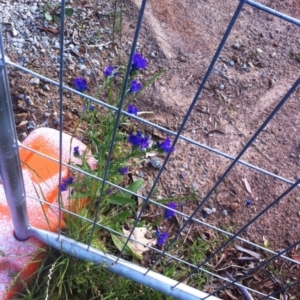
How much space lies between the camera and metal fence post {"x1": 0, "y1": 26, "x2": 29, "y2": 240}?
2.85 ft

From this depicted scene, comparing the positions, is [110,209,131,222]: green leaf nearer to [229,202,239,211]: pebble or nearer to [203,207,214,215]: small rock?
[203,207,214,215]: small rock

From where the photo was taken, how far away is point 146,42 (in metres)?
2.22

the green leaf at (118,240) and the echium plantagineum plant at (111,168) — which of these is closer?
the echium plantagineum plant at (111,168)

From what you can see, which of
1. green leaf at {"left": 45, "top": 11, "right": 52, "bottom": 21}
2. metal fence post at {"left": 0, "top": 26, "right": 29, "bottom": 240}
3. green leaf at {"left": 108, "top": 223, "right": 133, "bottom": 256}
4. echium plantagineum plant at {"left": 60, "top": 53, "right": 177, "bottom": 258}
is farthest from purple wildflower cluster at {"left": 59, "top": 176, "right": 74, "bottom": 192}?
green leaf at {"left": 45, "top": 11, "right": 52, "bottom": 21}

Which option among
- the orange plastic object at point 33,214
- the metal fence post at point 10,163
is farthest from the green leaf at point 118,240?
the metal fence post at point 10,163

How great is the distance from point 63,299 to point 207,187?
0.71m

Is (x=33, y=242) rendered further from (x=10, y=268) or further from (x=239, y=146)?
(x=239, y=146)

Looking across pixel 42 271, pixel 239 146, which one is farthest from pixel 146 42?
pixel 42 271

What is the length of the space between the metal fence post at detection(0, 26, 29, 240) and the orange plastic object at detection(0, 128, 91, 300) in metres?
0.05

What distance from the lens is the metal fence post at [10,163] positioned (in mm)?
870

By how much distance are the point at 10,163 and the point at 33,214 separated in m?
0.47

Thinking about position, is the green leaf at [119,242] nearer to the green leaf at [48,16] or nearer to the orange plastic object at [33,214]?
the orange plastic object at [33,214]

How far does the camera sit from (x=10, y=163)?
1.06 metres

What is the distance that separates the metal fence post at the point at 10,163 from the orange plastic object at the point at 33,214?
0.05m
